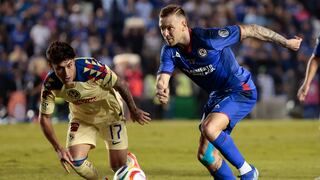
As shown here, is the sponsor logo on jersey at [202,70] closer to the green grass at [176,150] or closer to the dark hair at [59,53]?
the dark hair at [59,53]

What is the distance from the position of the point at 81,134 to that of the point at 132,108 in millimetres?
1083

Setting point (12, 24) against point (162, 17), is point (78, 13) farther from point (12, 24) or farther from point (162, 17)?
point (162, 17)

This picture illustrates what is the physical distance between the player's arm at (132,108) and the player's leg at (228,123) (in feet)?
2.25

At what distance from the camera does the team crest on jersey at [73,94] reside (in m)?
9.79

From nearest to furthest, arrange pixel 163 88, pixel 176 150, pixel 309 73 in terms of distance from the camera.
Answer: pixel 163 88, pixel 309 73, pixel 176 150

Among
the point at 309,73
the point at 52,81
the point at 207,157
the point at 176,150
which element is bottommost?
the point at 176,150

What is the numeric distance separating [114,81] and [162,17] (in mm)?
947

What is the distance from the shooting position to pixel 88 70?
31.9 feet

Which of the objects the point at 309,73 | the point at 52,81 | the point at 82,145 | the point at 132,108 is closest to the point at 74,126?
the point at 82,145

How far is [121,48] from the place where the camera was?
26.1 metres

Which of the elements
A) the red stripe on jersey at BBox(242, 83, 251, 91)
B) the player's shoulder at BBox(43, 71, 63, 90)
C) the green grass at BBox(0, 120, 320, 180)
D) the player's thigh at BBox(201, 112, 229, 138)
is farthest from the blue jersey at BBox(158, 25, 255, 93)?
the green grass at BBox(0, 120, 320, 180)

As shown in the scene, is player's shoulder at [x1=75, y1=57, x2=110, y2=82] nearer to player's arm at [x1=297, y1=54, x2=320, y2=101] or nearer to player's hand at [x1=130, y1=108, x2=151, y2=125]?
player's hand at [x1=130, y1=108, x2=151, y2=125]

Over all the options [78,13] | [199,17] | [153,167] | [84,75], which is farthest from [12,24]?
[84,75]

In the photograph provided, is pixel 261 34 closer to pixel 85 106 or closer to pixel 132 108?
pixel 132 108
